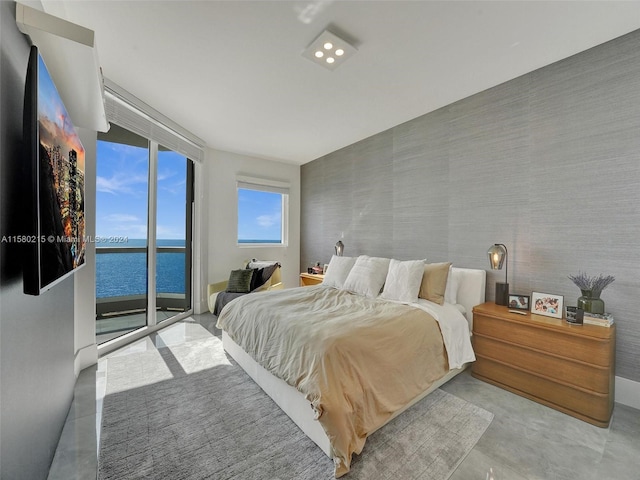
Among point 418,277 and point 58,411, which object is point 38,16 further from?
point 418,277

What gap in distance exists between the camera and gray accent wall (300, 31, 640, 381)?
2.00 metres

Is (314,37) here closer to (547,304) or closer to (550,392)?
(547,304)

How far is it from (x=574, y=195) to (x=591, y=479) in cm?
195

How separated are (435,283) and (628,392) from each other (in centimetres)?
150

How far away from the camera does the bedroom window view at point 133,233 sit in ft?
9.39

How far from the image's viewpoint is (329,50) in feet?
6.90

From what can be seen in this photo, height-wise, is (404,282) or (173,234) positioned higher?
(173,234)

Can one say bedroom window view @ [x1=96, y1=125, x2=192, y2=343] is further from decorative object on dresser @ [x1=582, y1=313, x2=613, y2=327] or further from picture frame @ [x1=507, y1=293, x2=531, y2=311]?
decorative object on dresser @ [x1=582, y1=313, x2=613, y2=327]

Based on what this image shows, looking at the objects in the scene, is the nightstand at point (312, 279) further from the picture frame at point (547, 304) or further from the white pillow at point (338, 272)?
the picture frame at point (547, 304)

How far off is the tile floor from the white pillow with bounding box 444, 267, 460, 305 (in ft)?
2.63

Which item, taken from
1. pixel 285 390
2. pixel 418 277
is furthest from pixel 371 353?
pixel 418 277

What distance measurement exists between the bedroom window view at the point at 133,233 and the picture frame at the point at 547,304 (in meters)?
4.11

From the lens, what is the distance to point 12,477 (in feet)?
3.18

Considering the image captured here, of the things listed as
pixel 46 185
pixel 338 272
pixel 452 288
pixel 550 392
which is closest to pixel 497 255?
pixel 452 288
